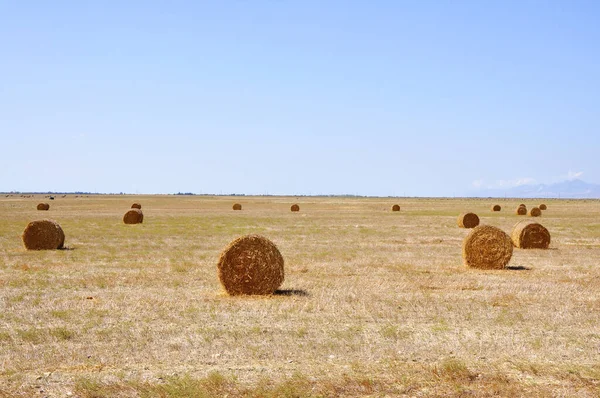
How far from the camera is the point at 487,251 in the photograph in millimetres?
25359

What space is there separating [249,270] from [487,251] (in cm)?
1028

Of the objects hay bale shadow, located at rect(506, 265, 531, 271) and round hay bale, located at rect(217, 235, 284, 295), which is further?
hay bale shadow, located at rect(506, 265, 531, 271)

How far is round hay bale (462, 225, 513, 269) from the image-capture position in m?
25.3

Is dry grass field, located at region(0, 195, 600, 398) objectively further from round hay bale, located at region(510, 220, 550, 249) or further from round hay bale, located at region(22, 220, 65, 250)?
round hay bale, located at region(22, 220, 65, 250)

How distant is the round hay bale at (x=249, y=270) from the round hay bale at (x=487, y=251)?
900 cm

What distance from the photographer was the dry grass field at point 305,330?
10.2m

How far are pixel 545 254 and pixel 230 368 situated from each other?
22394mm

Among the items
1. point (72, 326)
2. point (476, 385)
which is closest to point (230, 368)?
point (476, 385)

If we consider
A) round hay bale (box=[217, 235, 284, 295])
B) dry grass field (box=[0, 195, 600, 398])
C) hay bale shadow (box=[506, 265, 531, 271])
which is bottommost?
dry grass field (box=[0, 195, 600, 398])

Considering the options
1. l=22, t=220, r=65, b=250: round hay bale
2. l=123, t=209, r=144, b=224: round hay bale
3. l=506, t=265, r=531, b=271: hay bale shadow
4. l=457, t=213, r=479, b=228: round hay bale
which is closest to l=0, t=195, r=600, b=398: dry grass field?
l=506, t=265, r=531, b=271: hay bale shadow

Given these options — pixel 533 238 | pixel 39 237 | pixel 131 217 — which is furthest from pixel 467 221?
pixel 39 237

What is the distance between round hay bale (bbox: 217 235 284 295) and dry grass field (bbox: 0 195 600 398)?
1.89ft

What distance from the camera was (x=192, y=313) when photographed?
1582 centimetres

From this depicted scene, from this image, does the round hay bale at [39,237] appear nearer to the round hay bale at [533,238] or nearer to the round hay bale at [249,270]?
the round hay bale at [249,270]
